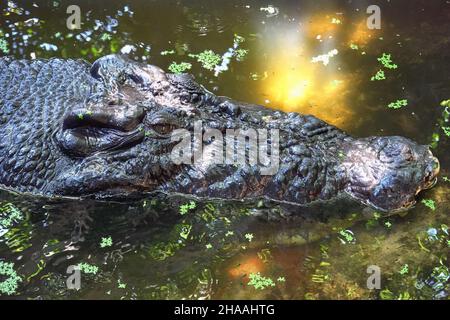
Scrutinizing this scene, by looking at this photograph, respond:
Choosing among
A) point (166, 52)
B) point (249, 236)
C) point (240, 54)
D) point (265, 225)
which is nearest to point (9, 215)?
point (249, 236)

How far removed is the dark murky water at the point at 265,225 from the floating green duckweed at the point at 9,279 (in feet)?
0.13

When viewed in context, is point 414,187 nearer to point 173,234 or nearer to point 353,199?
point 353,199

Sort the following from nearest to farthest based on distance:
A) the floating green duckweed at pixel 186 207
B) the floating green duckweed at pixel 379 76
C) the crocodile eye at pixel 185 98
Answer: the floating green duckweed at pixel 186 207 < the crocodile eye at pixel 185 98 < the floating green duckweed at pixel 379 76

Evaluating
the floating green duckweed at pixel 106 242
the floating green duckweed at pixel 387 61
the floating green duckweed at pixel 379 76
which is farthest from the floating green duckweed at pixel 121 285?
the floating green duckweed at pixel 387 61

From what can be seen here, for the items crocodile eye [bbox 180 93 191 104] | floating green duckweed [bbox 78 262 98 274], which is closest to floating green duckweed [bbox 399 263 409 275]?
crocodile eye [bbox 180 93 191 104]

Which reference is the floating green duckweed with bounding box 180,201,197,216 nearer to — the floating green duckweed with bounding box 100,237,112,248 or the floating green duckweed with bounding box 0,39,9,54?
the floating green duckweed with bounding box 100,237,112,248

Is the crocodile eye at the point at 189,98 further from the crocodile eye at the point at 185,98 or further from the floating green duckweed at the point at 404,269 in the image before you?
the floating green duckweed at the point at 404,269

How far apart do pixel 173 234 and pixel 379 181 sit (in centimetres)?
184

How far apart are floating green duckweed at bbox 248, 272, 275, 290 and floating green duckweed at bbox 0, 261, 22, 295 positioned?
73.5 inches

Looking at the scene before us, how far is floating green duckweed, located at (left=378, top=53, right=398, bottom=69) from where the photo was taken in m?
6.88

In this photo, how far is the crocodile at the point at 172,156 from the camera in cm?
486

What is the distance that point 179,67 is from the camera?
6.80 metres

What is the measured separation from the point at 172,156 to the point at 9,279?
1.67 m

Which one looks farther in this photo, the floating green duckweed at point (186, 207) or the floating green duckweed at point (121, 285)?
the floating green duckweed at point (186, 207)
